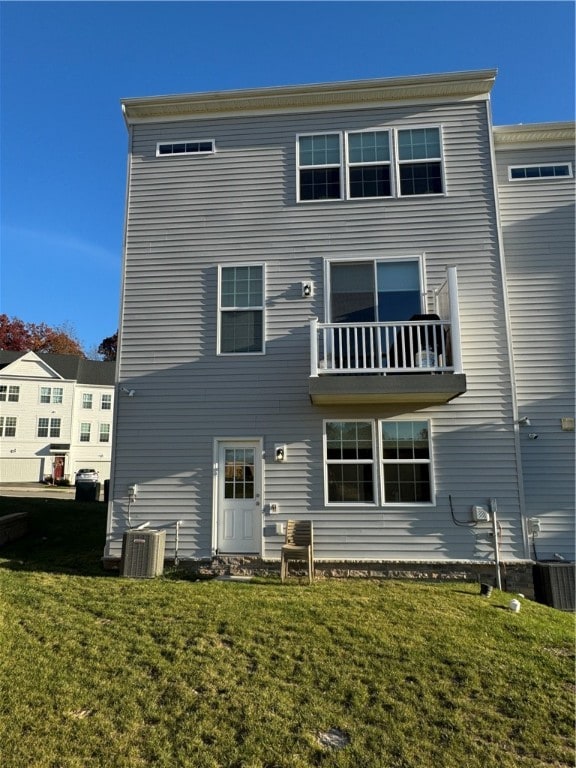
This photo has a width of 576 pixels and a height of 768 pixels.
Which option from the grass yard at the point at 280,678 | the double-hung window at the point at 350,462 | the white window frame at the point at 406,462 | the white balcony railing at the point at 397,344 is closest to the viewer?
the grass yard at the point at 280,678

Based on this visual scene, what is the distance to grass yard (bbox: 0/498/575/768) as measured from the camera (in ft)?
10.9

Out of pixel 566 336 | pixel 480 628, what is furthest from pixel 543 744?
pixel 566 336

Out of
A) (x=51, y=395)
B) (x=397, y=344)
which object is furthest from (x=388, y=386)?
(x=51, y=395)

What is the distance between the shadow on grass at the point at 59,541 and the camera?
8.05 m

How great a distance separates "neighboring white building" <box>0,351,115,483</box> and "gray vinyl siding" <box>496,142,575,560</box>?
1206 inches

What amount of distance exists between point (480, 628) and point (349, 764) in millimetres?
2958

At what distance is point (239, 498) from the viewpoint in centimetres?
810

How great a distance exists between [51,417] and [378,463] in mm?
30334

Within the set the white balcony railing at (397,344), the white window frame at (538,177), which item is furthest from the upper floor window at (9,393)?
the white window frame at (538,177)

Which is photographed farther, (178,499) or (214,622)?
(178,499)

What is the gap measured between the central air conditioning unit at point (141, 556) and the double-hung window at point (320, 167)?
6.58 meters

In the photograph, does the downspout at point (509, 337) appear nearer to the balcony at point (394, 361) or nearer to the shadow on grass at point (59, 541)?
the balcony at point (394, 361)

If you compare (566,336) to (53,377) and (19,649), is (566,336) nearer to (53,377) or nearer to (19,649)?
(19,649)

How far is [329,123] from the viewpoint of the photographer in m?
8.90
